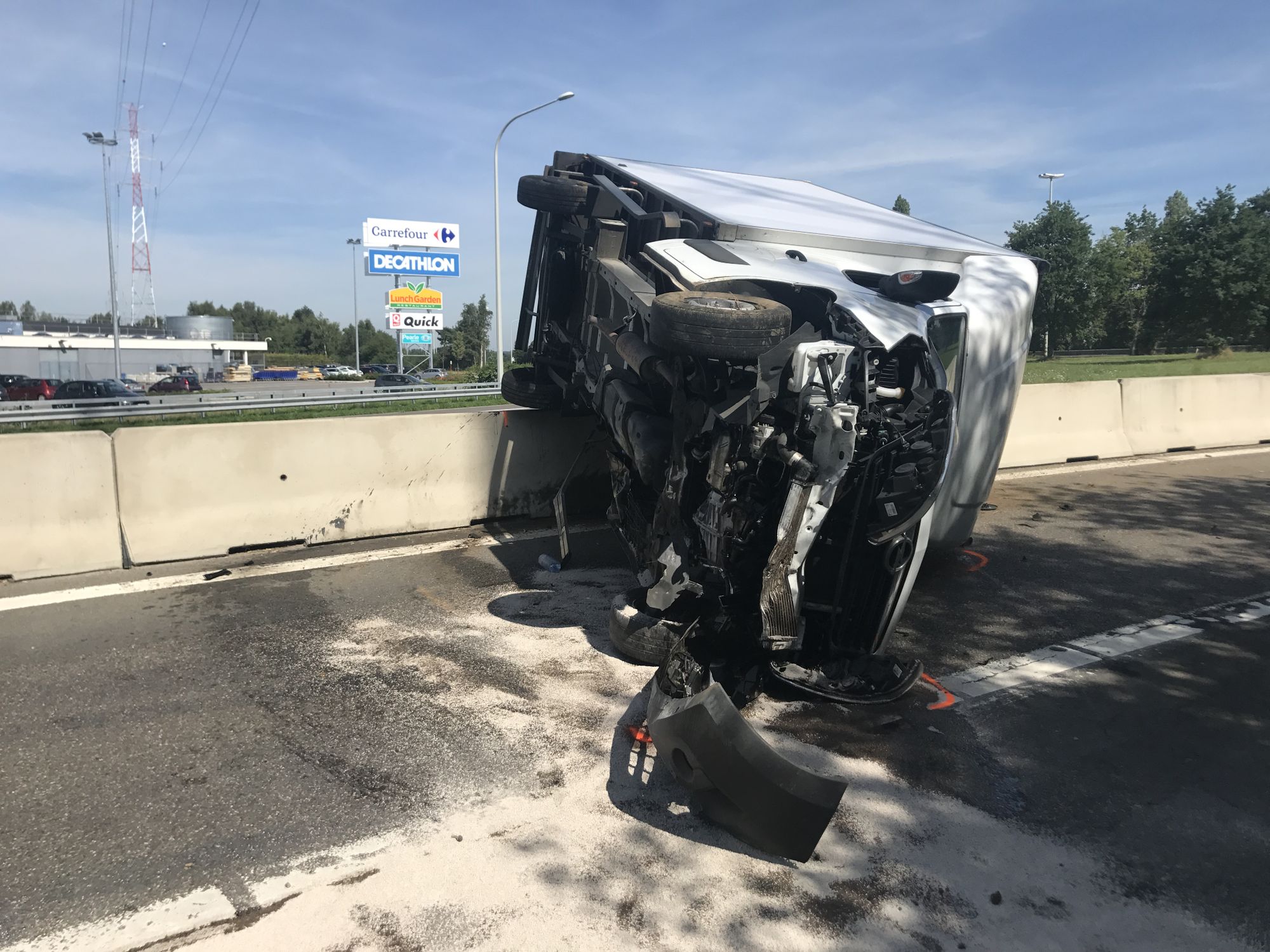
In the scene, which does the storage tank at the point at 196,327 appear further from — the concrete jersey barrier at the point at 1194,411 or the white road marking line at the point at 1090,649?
the white road marking line at the point at 1090,649

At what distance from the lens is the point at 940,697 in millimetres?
4363

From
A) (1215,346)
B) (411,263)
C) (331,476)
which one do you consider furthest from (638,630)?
Answer: (1215,346)

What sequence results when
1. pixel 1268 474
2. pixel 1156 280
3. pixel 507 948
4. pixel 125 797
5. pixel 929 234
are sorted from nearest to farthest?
pixel 507 948 → pixel 125 797 → pixel 929 234 → pixel 1268 474 → pixel 1156 280

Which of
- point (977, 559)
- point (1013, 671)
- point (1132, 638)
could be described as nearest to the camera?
point (1013, 671)

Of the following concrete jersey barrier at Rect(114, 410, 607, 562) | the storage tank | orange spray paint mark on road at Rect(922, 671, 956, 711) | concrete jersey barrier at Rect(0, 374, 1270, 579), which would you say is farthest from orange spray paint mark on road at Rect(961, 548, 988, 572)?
the storage tank

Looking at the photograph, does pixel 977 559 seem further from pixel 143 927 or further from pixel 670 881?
pixel 143 927

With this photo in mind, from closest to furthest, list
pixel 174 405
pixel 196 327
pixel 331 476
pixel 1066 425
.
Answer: pixel 331 476 < pixel 1066 425 < pixel 174 405 < pixel 196 327

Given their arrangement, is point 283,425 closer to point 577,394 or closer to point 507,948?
point 577,394

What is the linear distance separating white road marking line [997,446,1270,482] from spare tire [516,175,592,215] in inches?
250

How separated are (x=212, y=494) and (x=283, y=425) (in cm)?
75

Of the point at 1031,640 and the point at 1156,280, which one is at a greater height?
the point at 1156,280

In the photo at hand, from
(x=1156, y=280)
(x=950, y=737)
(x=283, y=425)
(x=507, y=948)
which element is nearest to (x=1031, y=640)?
(x=950, y=737)

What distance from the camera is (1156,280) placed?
42812 millimetres

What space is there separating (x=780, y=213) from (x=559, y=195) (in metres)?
1.63
